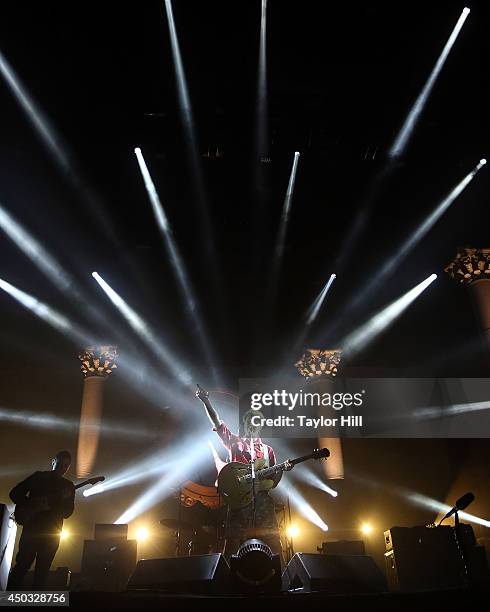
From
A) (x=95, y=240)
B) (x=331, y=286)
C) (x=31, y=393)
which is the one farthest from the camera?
(x=31, y=393)

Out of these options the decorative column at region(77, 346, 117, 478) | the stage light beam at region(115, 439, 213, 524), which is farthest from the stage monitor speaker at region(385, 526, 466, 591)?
the decorative column at region(77, 346, 117, 478)

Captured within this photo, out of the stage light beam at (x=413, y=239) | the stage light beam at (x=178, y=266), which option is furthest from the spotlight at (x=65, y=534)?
the stage light beam at (x=413, y=239)

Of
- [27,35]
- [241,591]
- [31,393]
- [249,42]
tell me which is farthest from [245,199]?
[31,393]

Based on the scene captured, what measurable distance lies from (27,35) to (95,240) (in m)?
3.65

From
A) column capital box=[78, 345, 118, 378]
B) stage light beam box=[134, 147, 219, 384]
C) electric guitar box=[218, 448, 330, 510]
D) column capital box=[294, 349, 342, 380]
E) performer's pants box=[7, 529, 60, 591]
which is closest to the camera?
performer's pants box=[7, 529, 60, 591]

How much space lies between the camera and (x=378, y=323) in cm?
1098

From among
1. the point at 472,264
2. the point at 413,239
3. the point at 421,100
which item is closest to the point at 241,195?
the point at 421,100

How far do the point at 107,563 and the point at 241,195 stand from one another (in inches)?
233

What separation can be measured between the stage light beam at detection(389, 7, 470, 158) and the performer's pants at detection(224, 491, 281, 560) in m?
5.11

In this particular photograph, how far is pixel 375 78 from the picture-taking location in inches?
237

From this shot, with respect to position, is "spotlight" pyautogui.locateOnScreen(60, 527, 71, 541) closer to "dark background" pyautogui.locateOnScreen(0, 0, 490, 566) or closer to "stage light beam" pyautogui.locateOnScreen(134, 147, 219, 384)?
"dark background" pyautogui.locateOnScreen(0, 0, 490, 566)

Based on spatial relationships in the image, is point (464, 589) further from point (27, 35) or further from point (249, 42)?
point (27, 35)

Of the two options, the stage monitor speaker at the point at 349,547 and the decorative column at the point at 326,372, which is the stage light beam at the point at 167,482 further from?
the stage monitor speaker at the point at 349,547

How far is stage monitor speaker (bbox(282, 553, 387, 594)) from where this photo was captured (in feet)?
9.49
